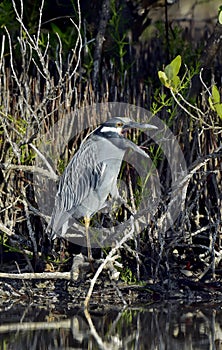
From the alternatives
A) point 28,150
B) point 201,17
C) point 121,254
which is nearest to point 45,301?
point 121,254

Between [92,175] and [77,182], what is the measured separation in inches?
4.7

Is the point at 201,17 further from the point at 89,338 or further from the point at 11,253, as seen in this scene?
the point at 89,338

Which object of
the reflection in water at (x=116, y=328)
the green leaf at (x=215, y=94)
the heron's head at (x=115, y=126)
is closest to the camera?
the reflection in water at (x=116, y=328)

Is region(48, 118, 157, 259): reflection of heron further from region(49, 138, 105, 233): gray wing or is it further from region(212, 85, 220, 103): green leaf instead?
region(212, 85, 220, 103): green leaf

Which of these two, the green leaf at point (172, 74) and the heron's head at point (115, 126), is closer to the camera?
the green leaf at point (172, 74)

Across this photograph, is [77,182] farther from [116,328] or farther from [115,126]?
[116,328]

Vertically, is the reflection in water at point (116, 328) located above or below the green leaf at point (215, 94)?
below

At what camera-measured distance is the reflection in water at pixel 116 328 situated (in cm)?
450

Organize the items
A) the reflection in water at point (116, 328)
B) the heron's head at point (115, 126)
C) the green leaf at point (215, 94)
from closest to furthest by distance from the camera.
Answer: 1. the reflection in water at point (116, 328)
2. the green leaf at point (215, 94)
3. the heron's head at point (115, 126)

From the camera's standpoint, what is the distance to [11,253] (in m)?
6.69

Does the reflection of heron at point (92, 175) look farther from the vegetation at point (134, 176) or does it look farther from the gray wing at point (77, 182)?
the vegetation at point (134, 176)

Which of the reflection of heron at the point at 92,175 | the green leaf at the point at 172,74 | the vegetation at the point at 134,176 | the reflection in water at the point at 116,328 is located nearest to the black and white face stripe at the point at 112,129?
the reflection of heron at the point at 92,175

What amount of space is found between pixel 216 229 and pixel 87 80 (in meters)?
1.71

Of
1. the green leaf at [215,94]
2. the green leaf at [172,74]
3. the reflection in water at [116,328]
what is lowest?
the reflection in water at [116,328]
